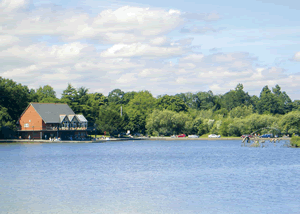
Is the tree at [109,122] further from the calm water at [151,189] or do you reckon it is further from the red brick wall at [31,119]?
the calm water at [151,189]

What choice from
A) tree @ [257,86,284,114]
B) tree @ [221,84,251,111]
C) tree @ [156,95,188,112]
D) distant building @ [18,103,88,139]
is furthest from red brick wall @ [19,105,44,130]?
tree @ [221,84,251,111]

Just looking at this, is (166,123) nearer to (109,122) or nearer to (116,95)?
(109,122)

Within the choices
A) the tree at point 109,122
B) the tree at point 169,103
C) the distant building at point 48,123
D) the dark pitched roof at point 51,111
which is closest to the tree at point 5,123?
the distant building at point 48,123

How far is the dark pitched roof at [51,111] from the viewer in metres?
94.3

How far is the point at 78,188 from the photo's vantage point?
2908 centimetres

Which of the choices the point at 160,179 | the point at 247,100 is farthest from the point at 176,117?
the point at 160,179

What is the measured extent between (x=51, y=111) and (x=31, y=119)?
509 centimetres

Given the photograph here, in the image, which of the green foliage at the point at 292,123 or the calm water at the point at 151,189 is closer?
the calm water at the point at 151,189

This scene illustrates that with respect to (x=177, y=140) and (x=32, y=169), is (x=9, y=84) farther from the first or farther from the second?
(x=32, y=169)

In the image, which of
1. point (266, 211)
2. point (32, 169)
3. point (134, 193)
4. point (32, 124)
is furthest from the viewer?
point (32, 124)

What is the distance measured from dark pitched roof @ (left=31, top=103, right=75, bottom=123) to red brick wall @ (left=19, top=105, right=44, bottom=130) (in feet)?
2.98

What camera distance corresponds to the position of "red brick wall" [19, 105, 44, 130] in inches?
3679

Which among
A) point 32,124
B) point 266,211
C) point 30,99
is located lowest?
point 266,211

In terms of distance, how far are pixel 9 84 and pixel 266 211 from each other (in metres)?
86.6
